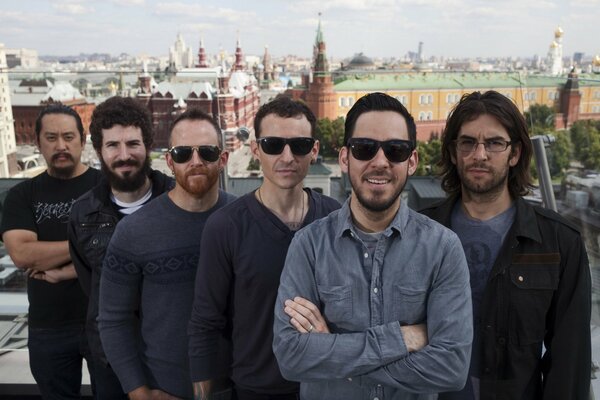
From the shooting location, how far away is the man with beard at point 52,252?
1.52 meters

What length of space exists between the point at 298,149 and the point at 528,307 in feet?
1.92

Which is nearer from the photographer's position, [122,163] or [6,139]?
[122,163]

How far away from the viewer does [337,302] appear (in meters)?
0.95

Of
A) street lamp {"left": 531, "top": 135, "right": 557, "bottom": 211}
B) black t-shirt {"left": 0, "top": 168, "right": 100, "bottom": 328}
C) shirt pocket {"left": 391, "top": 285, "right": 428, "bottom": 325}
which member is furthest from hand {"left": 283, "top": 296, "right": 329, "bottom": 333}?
black t-shirt {"left": 0, "top": 168, "right": 100, "bottom": 328}

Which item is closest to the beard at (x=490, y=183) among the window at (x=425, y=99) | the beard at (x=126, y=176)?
the beard at (x=126, y=176)

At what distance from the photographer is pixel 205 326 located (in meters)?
1.11

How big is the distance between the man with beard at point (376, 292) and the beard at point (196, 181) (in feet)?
1.13

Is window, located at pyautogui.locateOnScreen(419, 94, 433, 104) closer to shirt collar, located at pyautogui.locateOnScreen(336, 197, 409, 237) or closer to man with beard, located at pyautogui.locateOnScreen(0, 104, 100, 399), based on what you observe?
man with beard, located at pyautogui.locateOnScreen(0, 104, 100, 399)

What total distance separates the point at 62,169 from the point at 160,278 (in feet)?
2.02

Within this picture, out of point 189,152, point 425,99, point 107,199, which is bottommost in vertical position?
point 425,99

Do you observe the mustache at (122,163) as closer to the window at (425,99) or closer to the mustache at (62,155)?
the mustache at (62,155)

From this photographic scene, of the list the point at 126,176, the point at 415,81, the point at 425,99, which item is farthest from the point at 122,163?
the point at 415,81

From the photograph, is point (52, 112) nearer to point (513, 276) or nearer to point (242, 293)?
point (242, 293)

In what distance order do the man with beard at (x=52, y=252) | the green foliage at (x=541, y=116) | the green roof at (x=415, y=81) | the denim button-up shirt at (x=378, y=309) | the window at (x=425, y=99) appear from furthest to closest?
the window at (x=425, y=99), the green roof at (x=415, y=81), the green foliage at (x=541, y=116), the man with beard at (x=52, y=252), the denim button-up shirt at (x=378, y=309)
